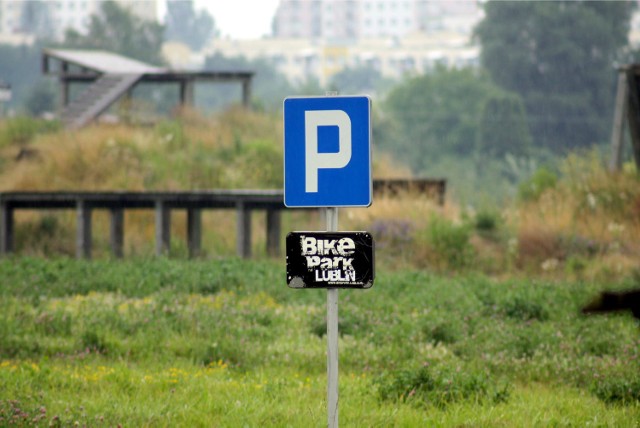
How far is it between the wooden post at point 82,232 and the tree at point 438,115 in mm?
45740

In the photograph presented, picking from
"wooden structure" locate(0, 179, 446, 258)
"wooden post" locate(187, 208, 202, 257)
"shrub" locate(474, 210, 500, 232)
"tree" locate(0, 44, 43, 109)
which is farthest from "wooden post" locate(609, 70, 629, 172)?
"tree" locate(0, 44, 43, 109)

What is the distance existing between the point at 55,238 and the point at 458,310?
11557mm

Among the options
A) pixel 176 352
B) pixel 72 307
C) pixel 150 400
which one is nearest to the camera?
pixel 150 400

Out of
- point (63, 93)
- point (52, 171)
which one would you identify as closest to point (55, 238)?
point (52, 171)

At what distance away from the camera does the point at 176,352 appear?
36.6 feet

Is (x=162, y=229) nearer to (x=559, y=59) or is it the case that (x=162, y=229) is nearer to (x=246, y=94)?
(x=246, y=94)

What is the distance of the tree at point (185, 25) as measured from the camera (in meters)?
161

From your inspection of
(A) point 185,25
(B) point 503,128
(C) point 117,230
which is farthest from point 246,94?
(A) point 185,25

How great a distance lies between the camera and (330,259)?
7.03m

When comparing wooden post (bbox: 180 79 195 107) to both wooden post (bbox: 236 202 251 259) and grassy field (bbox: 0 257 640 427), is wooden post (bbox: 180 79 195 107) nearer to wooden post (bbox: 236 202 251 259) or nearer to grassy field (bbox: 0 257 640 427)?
wooden post (bbox: 236 202 251 259)

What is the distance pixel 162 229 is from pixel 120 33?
63417 mm

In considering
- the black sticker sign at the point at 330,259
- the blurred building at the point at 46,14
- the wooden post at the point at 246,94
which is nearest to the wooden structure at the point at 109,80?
the wooden post at the point at 246,94

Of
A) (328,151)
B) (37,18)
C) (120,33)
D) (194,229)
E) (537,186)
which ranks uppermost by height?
(37,18)

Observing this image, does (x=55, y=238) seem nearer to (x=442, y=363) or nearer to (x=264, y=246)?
(x=264, y=246)
